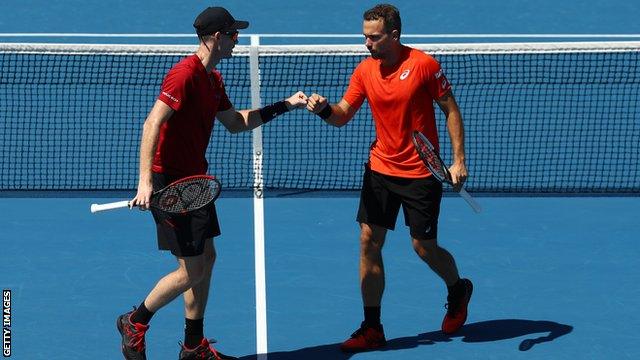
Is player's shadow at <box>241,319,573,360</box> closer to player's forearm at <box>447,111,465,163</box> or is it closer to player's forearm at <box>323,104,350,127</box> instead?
player's forearm at <box>447,111,465,163</box>

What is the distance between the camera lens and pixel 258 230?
1116 centimetres

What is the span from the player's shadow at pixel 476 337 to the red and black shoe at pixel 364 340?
2.5 inches

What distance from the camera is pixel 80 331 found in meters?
8.97

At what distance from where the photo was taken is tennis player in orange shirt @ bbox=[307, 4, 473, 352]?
860 centimetres

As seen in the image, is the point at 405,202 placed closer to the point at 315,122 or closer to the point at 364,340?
the point at 364,340

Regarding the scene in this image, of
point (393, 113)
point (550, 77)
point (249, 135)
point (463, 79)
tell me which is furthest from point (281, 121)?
point (393, 113)

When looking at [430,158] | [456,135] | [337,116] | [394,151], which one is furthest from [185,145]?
[456,135]

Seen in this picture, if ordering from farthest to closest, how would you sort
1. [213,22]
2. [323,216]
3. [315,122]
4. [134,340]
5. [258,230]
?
[315,122] < [323,216] < [258,230] < [134,340] < [213,22]

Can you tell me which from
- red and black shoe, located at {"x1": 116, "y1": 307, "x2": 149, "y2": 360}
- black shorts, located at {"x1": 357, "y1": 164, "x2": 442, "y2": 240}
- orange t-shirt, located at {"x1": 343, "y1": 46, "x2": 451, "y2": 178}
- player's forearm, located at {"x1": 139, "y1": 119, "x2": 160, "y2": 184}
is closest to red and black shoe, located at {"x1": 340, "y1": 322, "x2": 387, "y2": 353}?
black shorts, located at {"x1": 357, "y1": 164, "x2": 442, "y2": 240}

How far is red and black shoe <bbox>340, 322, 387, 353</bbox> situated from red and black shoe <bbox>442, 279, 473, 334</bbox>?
0.51m

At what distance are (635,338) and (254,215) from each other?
3.91m

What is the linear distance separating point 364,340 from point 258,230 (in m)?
2.65

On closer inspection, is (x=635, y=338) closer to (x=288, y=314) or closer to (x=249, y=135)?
(x=288, y=314)

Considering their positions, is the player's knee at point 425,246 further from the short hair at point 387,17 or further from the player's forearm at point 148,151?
the player's forearm at point 148,151
